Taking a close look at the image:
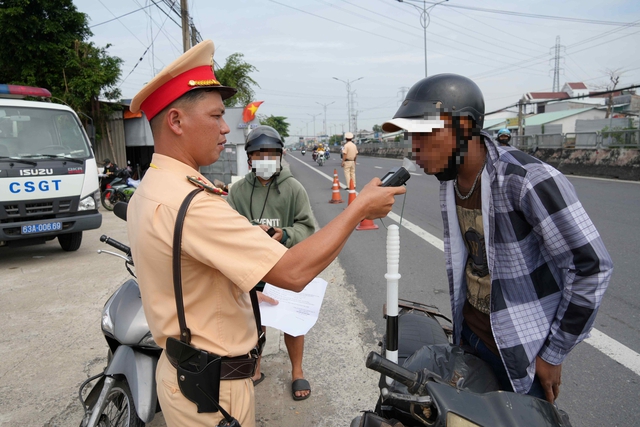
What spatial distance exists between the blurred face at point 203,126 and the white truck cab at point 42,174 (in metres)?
5.95

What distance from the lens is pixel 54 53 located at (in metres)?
13.9

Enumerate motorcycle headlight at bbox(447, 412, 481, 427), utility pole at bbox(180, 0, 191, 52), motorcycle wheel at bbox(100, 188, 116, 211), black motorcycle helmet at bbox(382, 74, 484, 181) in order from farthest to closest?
1. utility pole at bbox(180, 0, 191, 52)
2. motorcycle wheel at bbox(100, 188, 116, 211)
3. black motorcycle helmet at bbox(382, 74, 484, 181)
4. motorcycle headlight at bbox(447, 412, 481, 427)

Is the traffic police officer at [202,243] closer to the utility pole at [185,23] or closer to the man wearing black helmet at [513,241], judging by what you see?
the man wearing black helmet at [513,241]

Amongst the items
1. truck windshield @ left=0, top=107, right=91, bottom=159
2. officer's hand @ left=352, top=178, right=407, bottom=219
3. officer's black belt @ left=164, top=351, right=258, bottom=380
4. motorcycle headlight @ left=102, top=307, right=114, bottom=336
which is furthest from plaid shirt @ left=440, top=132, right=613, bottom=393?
truck windshield @ left=0, top=107, right=91, bottom=159

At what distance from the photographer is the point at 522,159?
1.55 m

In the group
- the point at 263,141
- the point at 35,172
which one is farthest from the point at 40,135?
the point at 263,141

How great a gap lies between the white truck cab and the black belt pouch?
19.8ft

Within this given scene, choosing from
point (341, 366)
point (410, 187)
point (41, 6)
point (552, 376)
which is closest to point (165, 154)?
point (552, 376)

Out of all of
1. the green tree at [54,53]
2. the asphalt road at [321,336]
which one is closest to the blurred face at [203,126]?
the asphalt road at [321,336]

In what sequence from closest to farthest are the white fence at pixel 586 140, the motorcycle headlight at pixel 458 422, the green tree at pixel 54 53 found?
the motorcycle headlight at pixel 458 422
the green tree at pixel 54 53
the white fence at pixel 586 140

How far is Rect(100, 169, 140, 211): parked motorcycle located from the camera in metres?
12.3

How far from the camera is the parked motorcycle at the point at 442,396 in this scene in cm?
109

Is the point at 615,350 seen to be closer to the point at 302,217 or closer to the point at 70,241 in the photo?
the point at 302,217

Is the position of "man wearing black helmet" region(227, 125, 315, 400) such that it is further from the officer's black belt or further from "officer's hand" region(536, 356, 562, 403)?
"officer's hand" region(536, 356, 562, 403)
